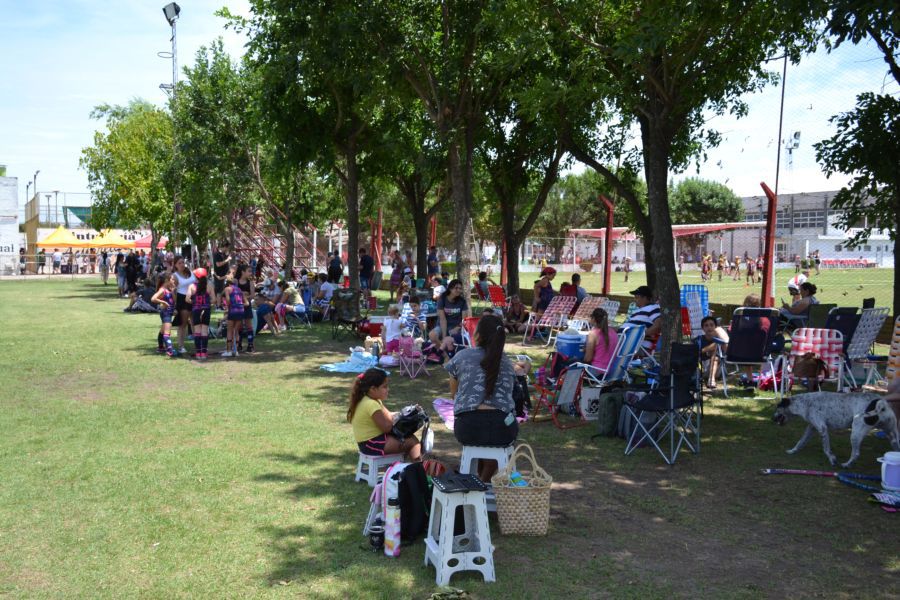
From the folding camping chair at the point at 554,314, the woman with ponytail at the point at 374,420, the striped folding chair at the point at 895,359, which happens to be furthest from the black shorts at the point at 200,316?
the striped folding chair at the point at 895,359

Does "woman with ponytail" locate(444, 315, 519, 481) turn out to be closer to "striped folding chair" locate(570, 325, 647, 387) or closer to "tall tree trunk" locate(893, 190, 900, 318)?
"striped folding chair" locate(570, 325, 647, 387)

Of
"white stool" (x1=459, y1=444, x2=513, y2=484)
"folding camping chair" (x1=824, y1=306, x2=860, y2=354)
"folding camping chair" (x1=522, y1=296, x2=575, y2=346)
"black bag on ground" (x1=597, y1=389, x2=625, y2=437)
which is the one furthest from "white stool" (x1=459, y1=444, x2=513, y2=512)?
"folding camping chair" (x1=522, y1=296, x2=575, y2=346)

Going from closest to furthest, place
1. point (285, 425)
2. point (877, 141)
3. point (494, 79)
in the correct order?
1. point (285, 425)
2. point (877, 141)
3. point (494, 79)

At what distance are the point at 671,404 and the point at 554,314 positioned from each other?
316 inches

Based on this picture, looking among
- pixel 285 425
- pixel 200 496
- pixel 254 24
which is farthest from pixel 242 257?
pixel 200 496

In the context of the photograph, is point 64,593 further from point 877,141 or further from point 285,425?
point 877,141

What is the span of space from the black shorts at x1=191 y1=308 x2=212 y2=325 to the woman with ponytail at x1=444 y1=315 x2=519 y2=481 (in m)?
8.37

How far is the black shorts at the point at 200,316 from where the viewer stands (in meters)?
12.8

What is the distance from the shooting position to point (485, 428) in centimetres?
545

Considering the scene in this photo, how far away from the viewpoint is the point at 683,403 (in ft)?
23.2

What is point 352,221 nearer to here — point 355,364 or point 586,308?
point 586,308

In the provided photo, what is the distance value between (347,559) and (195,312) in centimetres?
888

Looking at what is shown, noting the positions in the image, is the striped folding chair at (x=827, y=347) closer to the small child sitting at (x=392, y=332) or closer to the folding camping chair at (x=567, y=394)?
the folding camping chair at (x=567, y=394)

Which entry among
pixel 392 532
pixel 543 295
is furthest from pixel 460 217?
pixel 392 532
